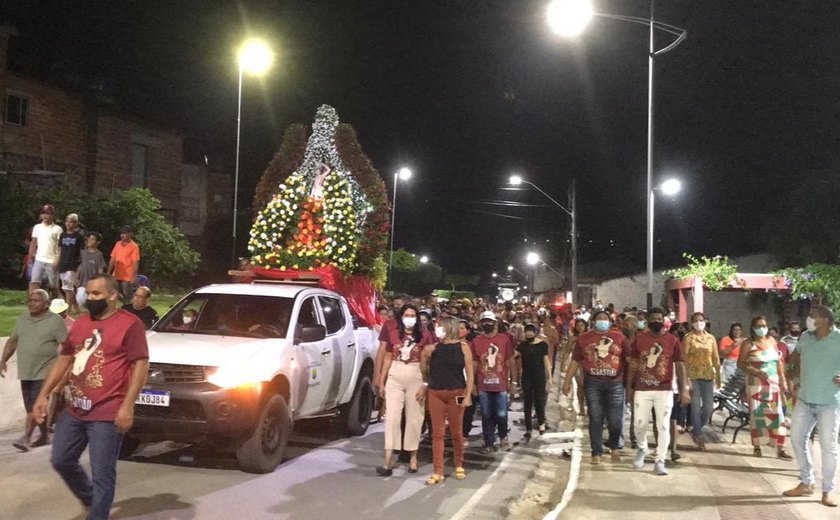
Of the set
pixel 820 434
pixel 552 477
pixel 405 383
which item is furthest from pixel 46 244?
pixel 820 434

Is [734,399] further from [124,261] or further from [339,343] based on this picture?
[124,261]

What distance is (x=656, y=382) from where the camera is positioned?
845cm

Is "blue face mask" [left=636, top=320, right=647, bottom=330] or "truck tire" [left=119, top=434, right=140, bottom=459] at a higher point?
"blue face mask" [left=636, top=320, right=647, bottom=330]

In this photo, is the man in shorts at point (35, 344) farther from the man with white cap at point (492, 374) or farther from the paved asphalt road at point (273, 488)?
the man with white cap at point (492, 374)

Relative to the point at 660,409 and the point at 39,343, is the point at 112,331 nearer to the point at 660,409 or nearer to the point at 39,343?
the point at 39,343

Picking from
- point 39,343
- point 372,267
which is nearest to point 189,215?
point 372,267

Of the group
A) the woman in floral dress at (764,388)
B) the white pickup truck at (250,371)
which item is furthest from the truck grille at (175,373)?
the woman in floral dress at (764,388)

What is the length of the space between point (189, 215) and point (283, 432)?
105ft

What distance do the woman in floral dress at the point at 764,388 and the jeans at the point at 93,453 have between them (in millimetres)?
7737

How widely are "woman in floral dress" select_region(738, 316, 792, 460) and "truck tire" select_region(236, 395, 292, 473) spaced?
5833mm

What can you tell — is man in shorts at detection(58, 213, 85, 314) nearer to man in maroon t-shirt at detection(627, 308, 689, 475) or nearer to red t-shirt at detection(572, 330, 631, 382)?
red t-shirt at detection(572, 330, 631, 382)

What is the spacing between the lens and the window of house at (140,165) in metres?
32.3

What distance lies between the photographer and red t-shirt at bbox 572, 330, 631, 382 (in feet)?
28.7

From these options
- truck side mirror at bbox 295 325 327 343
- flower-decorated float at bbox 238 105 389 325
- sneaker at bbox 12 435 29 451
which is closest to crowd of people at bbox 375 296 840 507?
truck side mirror at bbox 295 325 327 343
